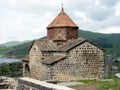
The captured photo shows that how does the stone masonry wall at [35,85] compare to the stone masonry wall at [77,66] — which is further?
the stone masonry wall at [77,66]

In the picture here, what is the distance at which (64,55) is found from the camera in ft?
97.0

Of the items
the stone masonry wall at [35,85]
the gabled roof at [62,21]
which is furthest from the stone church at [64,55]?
the stone masonry wall at [35,85]

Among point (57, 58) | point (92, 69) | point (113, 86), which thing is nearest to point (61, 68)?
point (57, 58)

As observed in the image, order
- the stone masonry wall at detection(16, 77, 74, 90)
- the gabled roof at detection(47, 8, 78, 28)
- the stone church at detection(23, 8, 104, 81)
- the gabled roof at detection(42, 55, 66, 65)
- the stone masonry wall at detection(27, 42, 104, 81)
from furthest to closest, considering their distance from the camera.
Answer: the gabled roof at detection(47, 8, 78, 28), the stone church at detection(23, 8, 104, 81), the stone masonry wall at detection(27, 42, 104, 81), the gabled roof at detection(42, 55, 66, 65), the stone masonry wall at detection(16, 77, 74, 90)

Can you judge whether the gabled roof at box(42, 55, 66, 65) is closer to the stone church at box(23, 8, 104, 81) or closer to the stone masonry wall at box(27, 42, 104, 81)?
the stone church at box(23, 8, 104, 81)

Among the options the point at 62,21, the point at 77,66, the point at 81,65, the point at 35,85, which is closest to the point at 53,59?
the point at 77,66

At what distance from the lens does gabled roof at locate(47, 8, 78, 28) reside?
31.8 meters

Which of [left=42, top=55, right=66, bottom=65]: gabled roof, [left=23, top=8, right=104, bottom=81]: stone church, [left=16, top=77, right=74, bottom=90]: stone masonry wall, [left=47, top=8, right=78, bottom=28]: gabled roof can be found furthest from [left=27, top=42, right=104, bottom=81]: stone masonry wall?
[left=16, top=77, right=74, bottom=90]: stone masonry wall

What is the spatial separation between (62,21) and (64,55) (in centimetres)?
388

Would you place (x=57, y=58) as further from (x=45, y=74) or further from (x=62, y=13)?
(x=62, y=13)

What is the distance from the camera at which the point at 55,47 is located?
31172 mm

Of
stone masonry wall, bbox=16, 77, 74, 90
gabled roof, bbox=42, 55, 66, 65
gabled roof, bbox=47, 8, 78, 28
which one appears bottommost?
stone masonry wall, bbox=16, 77, 74, 90

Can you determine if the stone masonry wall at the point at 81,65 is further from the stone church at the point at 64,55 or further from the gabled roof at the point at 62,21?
the gabled roof at the point at 62,21

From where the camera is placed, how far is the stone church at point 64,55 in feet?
96.1
